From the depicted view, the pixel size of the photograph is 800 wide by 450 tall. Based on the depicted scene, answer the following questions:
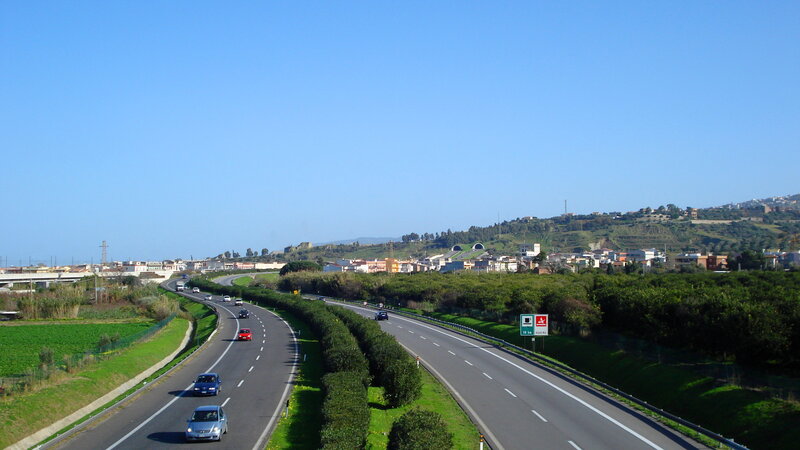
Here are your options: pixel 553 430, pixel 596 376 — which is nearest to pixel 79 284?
pixel 596 376

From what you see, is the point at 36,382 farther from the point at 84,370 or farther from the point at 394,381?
the point at 394,381

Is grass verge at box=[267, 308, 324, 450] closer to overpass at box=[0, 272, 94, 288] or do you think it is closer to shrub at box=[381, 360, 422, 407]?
shrub at box=[381, 360, 422, 407]

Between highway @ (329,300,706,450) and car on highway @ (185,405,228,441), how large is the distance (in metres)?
9.29

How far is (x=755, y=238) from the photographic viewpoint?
18725 cm

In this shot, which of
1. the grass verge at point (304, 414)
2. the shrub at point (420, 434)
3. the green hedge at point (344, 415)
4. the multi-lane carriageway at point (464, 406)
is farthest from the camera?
the multi-lane carriageway at point (464, 406)

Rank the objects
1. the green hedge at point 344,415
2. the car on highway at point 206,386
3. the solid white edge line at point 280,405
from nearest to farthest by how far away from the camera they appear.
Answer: the green hedge at point 344,415 < the solid white edge line at point 280,405 < the car on highway at point 206,386

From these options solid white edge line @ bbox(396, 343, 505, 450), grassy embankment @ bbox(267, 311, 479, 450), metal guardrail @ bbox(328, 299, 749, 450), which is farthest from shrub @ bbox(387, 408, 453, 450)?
metal guardrail @ bbox(328, 299, 749, 450)

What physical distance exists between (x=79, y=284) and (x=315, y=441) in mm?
111105

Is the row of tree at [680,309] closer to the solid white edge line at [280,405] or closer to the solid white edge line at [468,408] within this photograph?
the solid white edge line at [468,408]

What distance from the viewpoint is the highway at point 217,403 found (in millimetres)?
24047

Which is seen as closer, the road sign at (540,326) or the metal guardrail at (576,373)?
the metal guardrail at (576,373)

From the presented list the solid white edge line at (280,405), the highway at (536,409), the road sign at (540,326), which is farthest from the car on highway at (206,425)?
the road sign at (540,326)

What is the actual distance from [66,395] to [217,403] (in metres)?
7.13

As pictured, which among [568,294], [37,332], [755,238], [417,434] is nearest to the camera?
[417,434]
